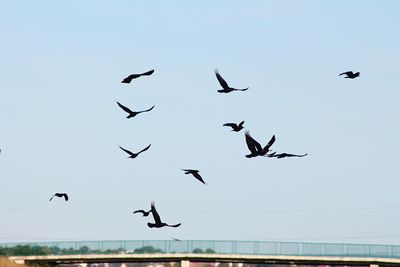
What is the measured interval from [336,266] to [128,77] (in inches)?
3552

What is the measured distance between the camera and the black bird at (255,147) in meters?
39.9

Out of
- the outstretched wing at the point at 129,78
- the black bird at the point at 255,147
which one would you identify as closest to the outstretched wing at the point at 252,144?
the black bird at the point at 255,147

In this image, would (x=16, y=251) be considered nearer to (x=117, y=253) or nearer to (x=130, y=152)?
(x=117, y=253)

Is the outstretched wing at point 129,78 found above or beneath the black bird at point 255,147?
above

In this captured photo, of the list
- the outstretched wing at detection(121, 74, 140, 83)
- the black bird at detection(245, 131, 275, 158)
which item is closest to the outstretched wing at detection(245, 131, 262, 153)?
the black bird at detection(245, 131, 275, 158)

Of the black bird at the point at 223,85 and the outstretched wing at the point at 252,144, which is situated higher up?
the black bird at the point at 223,85

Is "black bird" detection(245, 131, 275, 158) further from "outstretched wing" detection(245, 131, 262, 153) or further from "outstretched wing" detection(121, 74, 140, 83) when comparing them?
"outstretched wing" detection(121, 74, 140, 83)

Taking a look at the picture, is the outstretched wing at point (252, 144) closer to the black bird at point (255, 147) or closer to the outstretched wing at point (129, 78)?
the black bird at point (255, 147)

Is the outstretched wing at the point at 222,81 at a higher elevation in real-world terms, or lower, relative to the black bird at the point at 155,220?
higher

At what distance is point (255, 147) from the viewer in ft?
135

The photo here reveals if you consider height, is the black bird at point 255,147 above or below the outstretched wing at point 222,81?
below

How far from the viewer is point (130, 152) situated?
41312 millimetres

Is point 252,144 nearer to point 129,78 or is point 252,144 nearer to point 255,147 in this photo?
point 255,147

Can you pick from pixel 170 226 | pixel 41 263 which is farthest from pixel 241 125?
pixel 41 263
